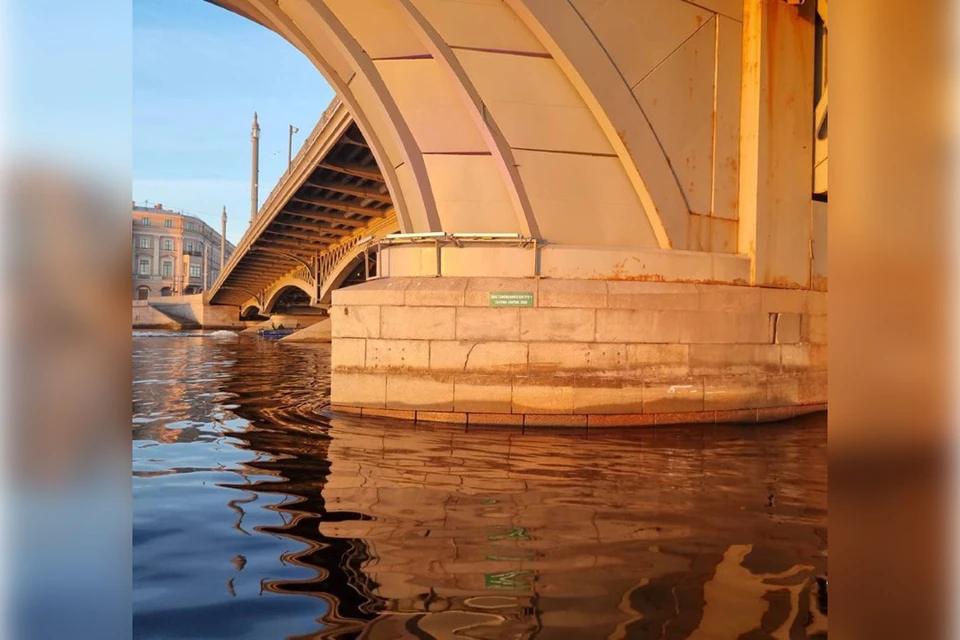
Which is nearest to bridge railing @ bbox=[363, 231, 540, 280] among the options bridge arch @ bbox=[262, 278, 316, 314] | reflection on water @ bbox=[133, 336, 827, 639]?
reflection on water @ bbox=[133, 336, 827, 639]

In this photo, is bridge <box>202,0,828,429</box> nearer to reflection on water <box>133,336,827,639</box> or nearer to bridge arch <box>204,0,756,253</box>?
bridge arch <box>204,0,756,253</box>

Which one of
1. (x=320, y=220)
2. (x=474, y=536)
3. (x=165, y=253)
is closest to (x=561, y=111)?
(x=474, y=536)

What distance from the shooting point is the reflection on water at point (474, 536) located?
322 cm

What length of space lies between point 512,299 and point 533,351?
911 millimetres

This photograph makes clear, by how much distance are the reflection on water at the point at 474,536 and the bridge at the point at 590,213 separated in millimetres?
1614

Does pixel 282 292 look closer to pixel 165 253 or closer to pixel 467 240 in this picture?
pixel 165 253

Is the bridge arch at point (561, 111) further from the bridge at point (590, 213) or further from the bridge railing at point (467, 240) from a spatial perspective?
the bridge railing at point (467, 240)

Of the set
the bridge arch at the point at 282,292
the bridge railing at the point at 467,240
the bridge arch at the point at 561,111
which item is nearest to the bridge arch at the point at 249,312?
the bridge arch at the point at 282,292

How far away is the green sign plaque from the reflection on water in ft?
7.48

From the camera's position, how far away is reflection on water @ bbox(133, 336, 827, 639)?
322 centimetres

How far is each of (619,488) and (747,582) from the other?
7.44 ft

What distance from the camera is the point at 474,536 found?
448 cm
